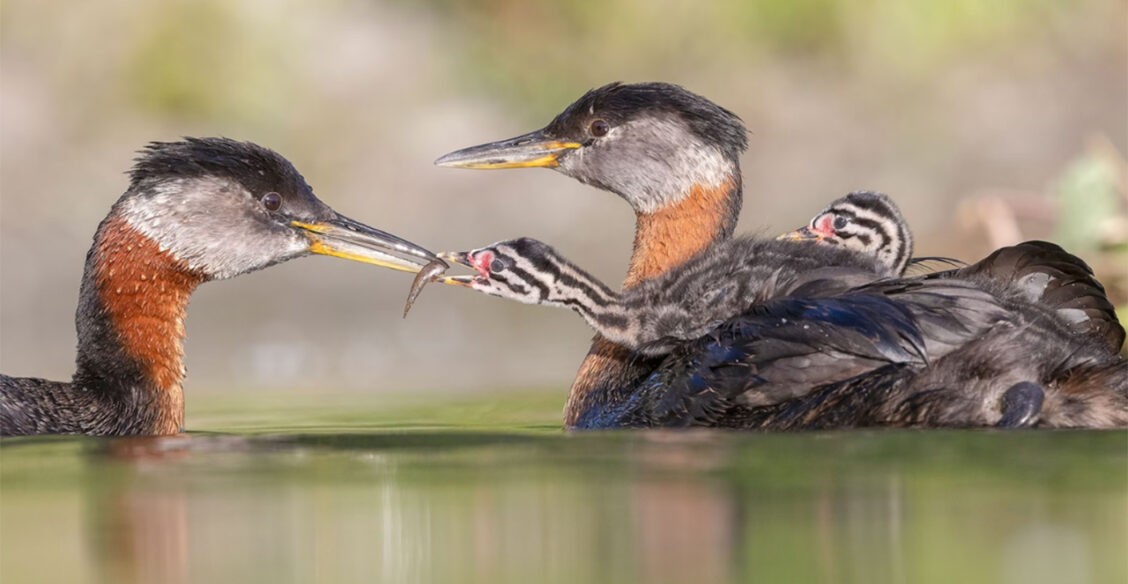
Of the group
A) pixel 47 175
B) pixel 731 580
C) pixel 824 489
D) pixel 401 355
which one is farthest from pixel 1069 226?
pixel 47 175

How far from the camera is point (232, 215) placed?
25.0 feet

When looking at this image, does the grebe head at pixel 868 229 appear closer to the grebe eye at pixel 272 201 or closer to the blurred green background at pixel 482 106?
the grebe eye at pixel 272 201

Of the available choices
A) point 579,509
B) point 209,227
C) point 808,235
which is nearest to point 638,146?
point 808,235

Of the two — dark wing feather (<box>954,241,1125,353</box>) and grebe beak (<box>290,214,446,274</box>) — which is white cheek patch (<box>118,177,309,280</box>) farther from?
dark wing feather (<box>954,241,1125,353</box>)

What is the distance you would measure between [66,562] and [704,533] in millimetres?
1541

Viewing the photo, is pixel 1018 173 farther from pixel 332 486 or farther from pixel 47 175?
pixel 332 486

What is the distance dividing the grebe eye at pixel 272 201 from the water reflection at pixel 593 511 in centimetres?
158

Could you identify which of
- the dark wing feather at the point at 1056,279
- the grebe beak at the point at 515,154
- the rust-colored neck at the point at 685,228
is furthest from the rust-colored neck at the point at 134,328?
the dark wing feather at the point at 1056,279

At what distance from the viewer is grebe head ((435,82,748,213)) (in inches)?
311

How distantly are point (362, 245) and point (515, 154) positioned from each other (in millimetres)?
943

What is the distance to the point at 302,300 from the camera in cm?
1261

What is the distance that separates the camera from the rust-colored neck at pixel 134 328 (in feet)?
23.9

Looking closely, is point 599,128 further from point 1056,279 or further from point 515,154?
point 1056,279

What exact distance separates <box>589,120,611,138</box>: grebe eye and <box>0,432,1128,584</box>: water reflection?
2153 mm
